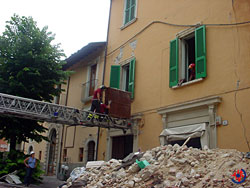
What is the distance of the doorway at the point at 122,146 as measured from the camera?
1281cm

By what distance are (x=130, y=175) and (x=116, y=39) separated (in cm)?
893

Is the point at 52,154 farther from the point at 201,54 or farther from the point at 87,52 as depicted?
the point at 201,54

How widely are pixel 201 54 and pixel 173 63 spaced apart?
1.30 metres

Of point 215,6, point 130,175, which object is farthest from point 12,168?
point 215,6

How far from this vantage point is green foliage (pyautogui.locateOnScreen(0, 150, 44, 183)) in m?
12.0

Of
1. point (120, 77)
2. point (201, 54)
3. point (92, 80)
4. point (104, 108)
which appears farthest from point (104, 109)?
point (92, 80)

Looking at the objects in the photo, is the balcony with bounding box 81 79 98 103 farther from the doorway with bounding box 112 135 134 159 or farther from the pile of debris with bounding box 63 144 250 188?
the pile of debris with bounding box 63 144 250 188

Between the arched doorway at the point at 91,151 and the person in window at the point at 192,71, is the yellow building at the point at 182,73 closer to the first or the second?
the person in window at the point at 192,71

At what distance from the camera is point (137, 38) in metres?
13.6

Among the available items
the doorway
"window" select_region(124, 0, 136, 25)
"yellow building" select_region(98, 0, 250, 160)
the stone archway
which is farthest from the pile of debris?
the stone archway

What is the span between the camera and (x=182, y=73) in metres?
10.9

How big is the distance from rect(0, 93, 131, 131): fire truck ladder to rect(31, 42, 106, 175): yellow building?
11.0 feet

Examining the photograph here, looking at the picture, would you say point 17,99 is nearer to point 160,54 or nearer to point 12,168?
point 12,168

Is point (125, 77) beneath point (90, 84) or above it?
beneath
